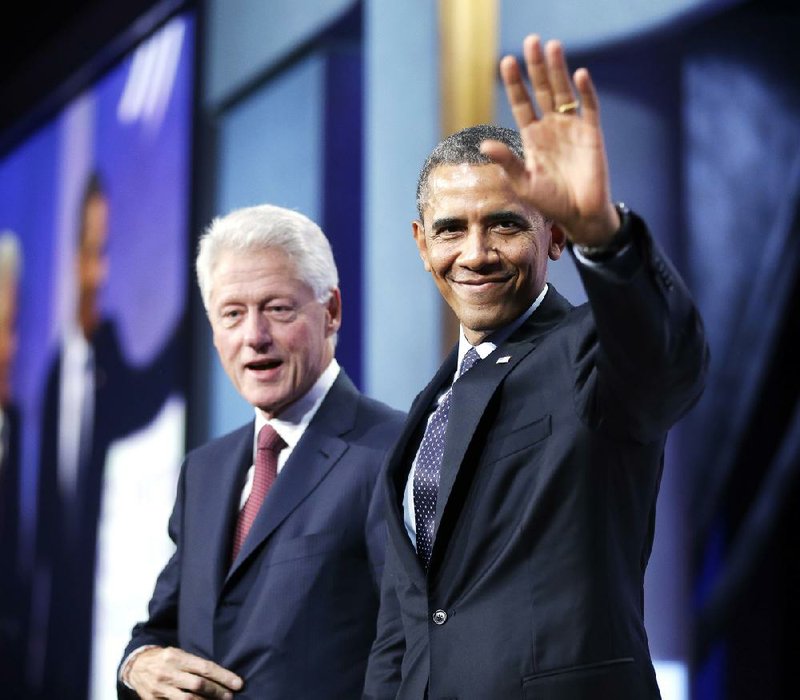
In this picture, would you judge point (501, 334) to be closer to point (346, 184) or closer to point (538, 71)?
point (538, 71)

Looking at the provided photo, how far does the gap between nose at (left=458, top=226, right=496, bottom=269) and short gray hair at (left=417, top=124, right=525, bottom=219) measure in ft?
0.32

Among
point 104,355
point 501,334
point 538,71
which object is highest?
point 104,355

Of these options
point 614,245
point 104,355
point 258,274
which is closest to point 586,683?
point 614,245

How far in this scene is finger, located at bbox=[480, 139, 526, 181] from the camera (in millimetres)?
1277

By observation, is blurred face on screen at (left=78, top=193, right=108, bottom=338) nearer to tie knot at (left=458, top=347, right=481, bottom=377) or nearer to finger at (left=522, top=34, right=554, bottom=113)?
tie knot at (left=458, top=347, right=481, bottom=377)

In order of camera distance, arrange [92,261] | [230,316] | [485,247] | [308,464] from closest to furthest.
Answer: [485,247]
[308,464]
[230,316]
[92,261]

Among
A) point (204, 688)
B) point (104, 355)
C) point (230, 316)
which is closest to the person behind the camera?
point (204, 688)

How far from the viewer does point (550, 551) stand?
140 cm

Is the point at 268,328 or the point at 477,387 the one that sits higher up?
the point at 268,328

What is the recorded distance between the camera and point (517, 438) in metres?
1.46

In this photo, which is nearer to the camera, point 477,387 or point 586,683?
point 586,683

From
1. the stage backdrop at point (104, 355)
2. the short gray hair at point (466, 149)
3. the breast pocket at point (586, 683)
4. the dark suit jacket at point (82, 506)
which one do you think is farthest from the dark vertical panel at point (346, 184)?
the breast pocket at point (586, 683)

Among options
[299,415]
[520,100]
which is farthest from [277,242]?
[520,100]

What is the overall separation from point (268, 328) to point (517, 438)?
0.81m
